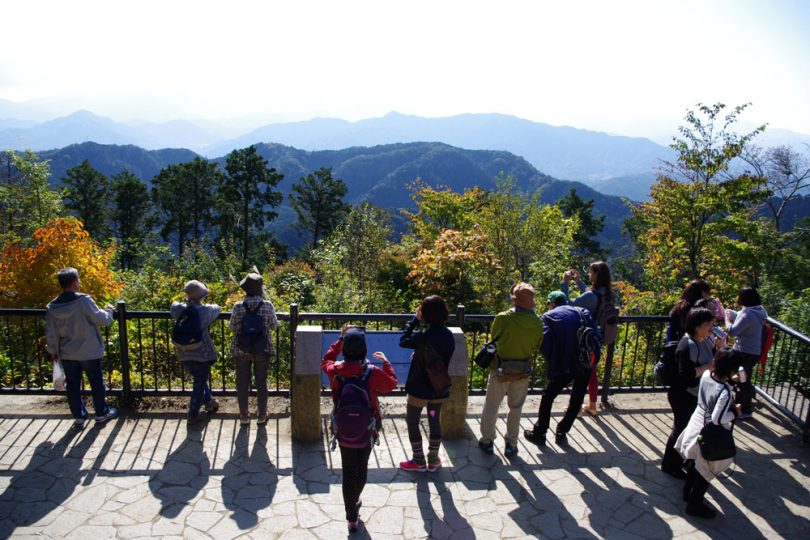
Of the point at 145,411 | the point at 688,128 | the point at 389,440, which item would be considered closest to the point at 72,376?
the point at 145,411

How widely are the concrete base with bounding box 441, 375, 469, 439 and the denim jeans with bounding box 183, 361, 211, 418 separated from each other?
264 cm

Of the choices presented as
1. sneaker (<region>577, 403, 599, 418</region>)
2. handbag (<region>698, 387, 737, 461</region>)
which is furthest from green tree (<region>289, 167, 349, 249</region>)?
handbag (<region>698, 387, 737, 461</region>)

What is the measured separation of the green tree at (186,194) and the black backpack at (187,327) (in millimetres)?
49089

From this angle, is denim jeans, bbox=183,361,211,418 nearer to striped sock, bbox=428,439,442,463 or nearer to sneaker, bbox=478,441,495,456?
striped sock, bbox=428,439,442,463

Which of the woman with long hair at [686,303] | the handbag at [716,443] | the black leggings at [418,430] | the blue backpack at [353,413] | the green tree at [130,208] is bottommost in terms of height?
the green tree at [130,208]

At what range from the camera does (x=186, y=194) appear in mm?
51719

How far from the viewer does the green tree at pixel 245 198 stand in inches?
1980

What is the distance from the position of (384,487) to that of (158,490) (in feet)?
6.59

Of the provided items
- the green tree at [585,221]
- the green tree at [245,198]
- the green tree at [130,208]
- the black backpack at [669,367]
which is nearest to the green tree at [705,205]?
the black backpack at [669,367]

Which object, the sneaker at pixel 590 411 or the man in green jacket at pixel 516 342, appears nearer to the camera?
the man in green jacket at pixel 516 342

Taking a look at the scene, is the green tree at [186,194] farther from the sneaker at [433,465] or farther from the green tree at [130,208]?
the sneaker at [433,465]

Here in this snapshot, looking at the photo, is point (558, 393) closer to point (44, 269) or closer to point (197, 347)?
point (197, 347)

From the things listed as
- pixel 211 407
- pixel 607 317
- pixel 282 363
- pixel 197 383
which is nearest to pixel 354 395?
pixel 197 383

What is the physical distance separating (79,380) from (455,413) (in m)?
4.05
